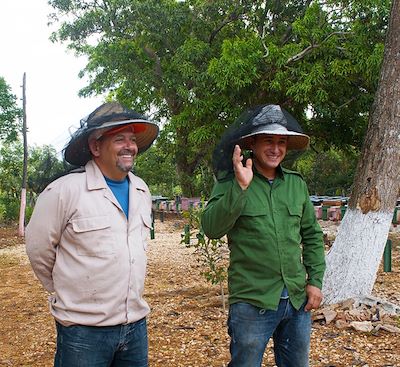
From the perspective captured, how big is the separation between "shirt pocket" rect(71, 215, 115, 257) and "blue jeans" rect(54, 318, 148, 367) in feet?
0.98

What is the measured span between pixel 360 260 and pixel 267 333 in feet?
8.91

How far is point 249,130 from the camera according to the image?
91.7 inches

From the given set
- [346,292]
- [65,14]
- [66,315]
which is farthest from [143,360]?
[65,14]

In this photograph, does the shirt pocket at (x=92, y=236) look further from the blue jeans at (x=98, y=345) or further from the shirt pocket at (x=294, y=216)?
the shirt pocket at (x=294, y=216)

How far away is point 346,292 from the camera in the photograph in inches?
183

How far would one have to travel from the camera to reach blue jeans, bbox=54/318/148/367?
1923mm

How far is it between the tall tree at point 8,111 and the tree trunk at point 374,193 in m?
13.4

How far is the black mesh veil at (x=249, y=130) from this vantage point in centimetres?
231

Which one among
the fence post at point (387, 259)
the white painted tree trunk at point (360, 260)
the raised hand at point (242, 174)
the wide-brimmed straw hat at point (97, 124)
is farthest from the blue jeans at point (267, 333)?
the fence post at point (387, 259)

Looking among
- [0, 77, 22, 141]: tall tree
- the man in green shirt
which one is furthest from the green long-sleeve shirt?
[0, 77, 22, 141]: tall tree

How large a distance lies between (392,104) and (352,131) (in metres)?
9.08

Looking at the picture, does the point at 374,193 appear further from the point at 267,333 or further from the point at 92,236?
the point at 92,236

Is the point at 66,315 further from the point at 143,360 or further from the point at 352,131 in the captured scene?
the point at 352,131

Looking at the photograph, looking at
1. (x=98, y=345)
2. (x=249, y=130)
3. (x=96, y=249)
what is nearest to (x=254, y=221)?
(x=249, y=130)
